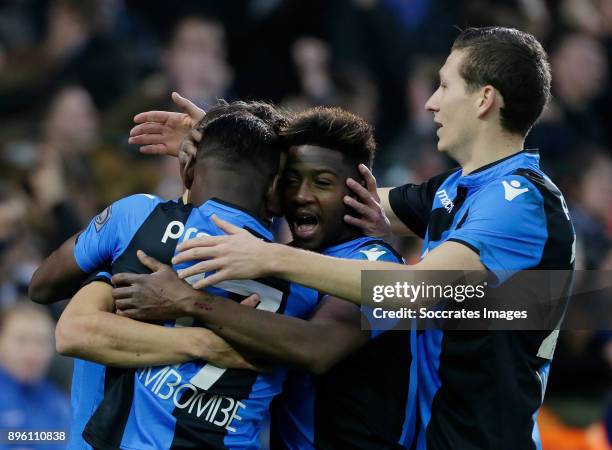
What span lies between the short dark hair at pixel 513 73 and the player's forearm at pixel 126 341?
155 cm

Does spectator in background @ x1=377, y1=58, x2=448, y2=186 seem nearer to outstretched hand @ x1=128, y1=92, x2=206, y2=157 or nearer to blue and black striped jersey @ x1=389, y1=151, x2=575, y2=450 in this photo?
outstretched hand @ x1=128, y1=92, x2=206, y2=157

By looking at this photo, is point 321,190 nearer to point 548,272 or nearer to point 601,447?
point 548,272

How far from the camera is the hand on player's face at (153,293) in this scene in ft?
11.9

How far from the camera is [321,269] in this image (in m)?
3.71

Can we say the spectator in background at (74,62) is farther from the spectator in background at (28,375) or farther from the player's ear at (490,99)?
the player's ear at (490,99)

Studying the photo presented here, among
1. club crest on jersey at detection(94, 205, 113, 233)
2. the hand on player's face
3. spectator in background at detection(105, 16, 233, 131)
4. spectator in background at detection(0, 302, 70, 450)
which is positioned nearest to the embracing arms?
the hand on player's face

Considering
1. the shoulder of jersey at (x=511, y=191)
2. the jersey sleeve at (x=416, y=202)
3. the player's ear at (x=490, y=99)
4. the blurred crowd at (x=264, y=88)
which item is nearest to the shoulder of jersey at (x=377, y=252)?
the shoulder of jersey at (x=511, y=191)

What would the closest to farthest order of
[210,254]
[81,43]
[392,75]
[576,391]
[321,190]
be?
[210,254] → [321,190] → [576,391] → [81,43] → [392,75]

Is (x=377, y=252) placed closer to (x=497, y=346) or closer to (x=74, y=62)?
(x=497, y=346)

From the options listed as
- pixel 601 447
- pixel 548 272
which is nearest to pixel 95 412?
pixel 548 272

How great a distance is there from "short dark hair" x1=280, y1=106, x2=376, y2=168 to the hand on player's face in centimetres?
78

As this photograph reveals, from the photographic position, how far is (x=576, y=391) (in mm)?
8094

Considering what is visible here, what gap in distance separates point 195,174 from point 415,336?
1092 mm

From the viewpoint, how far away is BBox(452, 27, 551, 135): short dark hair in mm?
4191
